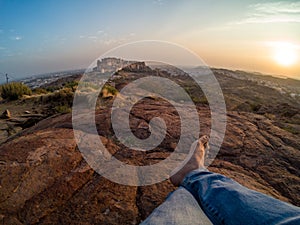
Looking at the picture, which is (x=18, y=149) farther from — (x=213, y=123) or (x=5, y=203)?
(x=213, y=123)

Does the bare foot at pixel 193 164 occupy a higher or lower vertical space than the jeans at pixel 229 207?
lower

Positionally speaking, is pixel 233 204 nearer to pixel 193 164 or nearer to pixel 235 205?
pixel 235 205

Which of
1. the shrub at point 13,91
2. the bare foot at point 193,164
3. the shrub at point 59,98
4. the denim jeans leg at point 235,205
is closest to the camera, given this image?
the denim jeans leg at point 235,205

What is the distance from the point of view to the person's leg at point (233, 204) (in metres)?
1.11

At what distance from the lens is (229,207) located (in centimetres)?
125

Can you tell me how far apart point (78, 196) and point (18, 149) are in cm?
107

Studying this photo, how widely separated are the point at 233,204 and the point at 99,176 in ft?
4.40

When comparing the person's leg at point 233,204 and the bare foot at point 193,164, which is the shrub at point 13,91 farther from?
the person's leg at point 233,204

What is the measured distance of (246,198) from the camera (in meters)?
1.30

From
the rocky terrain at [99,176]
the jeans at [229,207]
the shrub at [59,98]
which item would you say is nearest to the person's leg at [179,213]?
the jeans at [229,207]

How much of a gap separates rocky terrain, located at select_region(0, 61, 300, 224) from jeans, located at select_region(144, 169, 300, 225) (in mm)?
502

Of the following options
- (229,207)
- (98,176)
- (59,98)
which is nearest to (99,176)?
(98,176)

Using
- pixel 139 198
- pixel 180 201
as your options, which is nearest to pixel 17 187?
pixel 139 198

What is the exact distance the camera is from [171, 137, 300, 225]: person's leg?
1.11m
